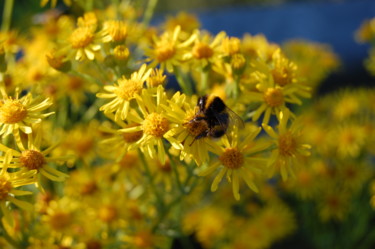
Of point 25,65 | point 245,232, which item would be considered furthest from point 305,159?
point 25,65

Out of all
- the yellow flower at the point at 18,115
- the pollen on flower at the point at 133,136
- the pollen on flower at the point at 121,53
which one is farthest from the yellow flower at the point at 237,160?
the yellow flower at the point at 18,115

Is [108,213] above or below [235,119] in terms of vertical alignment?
below

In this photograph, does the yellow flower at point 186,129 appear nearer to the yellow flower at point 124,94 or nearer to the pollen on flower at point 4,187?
the yellow flower at point 124,94

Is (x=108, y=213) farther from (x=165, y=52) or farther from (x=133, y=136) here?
(x=165, y=52)

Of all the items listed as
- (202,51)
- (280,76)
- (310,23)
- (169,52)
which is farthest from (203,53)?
(310,23)

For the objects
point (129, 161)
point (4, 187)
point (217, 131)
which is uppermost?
point (217, 131)
